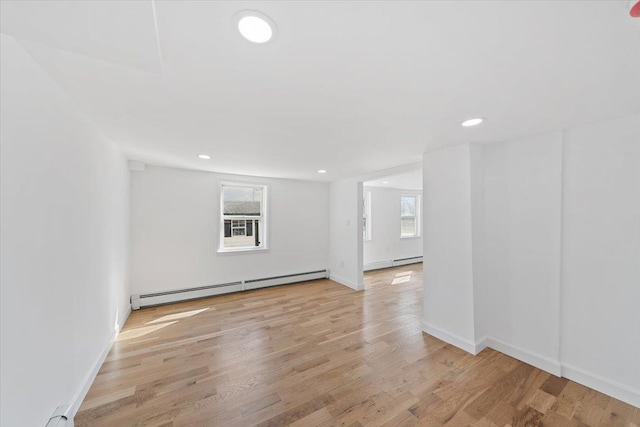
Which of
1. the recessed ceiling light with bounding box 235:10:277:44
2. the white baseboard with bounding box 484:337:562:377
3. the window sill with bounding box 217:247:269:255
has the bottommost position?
the white baseboard with bounding box 484:337:562:377

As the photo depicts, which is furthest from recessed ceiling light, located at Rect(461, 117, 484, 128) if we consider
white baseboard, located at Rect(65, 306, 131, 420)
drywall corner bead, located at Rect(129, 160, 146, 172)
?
drywall corner bead, located at Rect(129, 160, 146, 172)

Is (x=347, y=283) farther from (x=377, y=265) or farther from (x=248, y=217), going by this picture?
(x=248, y=217)

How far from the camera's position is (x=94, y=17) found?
0.85m

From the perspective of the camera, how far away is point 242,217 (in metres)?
4.38

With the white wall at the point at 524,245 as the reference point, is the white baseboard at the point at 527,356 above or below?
below

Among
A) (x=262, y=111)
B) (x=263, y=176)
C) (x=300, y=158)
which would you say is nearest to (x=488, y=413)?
(x=262, y=111)

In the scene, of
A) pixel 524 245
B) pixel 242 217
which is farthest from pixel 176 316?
pixel 524 245

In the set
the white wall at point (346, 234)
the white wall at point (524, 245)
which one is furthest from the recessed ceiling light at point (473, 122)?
the white wall at point (346, 234)

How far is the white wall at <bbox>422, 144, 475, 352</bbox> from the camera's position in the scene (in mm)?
2396

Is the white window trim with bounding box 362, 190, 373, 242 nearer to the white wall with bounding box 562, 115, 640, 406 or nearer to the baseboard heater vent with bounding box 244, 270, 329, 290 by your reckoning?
the baseboard heater vent with bounding box 244, 270, 329, 290

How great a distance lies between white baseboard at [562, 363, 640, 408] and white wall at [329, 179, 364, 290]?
9.03ft

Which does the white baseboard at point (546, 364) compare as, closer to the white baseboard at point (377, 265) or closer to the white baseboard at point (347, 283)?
the white baseboard at point (347, 283)

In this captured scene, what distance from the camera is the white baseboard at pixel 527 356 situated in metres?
2.04

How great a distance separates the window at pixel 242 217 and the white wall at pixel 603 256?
13.6ft
